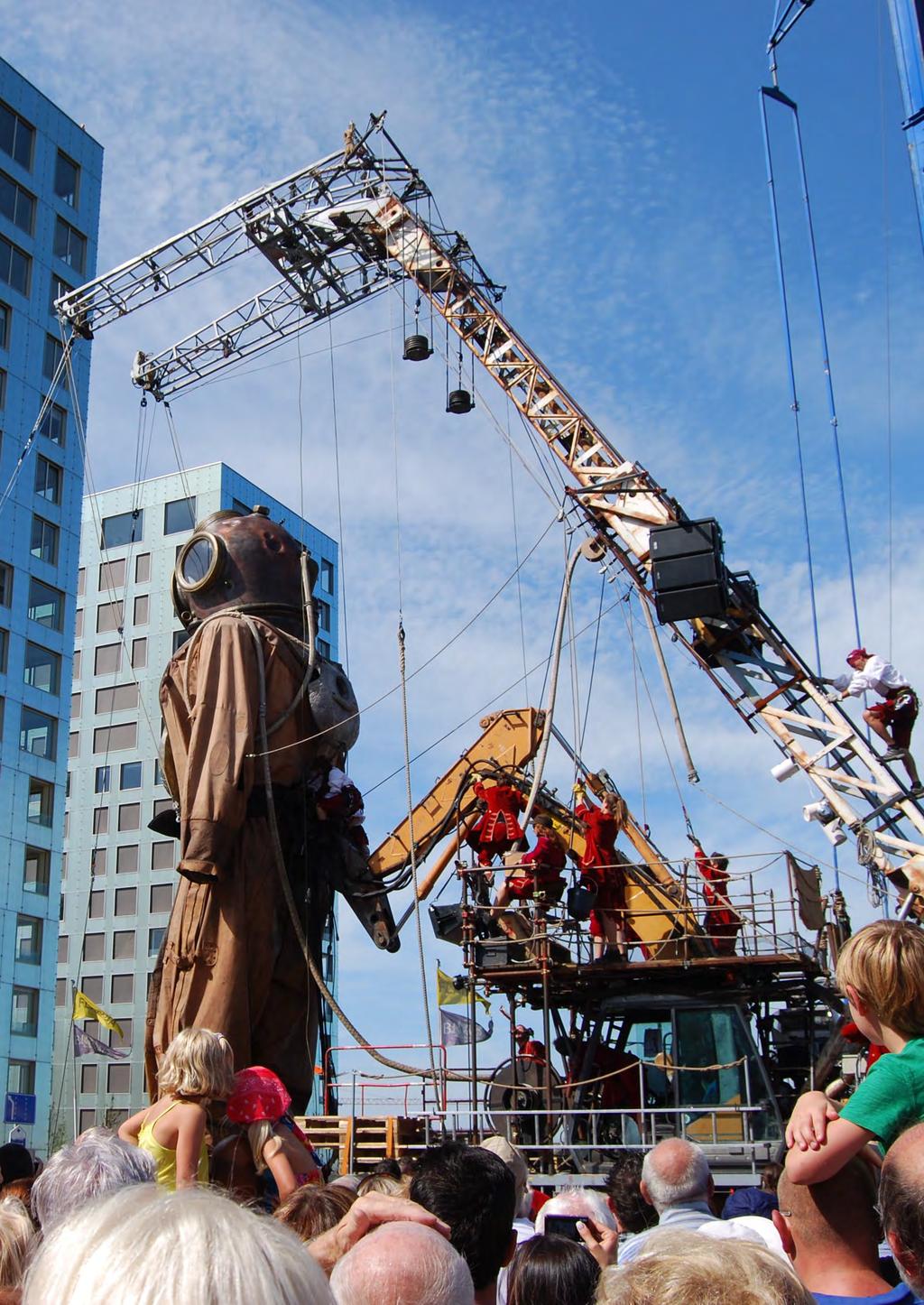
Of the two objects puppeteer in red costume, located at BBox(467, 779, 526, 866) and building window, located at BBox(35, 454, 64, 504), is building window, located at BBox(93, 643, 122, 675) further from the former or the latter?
puppeteer in red costume, located at BBox(467, 779, 526, 866)

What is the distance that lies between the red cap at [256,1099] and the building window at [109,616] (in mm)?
59095

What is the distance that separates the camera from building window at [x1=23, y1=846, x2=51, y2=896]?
4094cm

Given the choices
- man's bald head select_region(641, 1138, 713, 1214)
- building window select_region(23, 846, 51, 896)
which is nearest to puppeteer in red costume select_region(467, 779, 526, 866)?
man's bald head select_region(641, 1138, 713, 1214)

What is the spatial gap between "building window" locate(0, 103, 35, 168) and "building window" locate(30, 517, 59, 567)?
1199cm

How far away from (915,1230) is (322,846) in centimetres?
1280

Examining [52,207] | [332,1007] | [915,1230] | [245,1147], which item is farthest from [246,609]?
[52,207]

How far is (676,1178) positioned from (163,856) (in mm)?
57403

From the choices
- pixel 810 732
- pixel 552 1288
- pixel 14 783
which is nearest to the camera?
pixel 552 1288

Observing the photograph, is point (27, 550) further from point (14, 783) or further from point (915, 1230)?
point (915, 1230)

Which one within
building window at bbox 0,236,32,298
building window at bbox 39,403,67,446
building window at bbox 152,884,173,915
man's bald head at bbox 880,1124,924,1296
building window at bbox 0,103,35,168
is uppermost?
building window at bbox 0,103,35,168

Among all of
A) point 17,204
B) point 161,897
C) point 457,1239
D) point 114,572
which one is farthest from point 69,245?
point 457,1239

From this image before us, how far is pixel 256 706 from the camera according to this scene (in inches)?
550

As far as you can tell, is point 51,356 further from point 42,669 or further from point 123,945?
point 123,945

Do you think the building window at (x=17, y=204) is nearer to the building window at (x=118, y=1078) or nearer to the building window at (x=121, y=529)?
the building window at (x=121, y=529)
